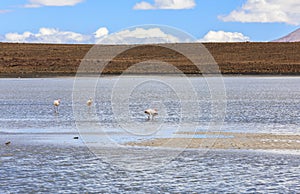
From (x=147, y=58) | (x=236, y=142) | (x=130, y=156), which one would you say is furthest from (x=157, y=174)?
(x=147, y=58)

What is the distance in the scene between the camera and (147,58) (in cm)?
8025

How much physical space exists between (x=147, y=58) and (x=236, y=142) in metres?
64.6

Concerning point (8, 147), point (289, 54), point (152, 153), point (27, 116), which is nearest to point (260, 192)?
point (152, 153)

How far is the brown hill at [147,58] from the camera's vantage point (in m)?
63.2

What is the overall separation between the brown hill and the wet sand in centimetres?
4342

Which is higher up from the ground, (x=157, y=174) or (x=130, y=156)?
(x=130, y=156)

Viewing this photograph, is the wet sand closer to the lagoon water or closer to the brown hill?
the lagoon water

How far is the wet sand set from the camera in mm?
15319

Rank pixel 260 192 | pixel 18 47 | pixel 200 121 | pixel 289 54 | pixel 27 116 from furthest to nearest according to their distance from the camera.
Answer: pixel 18 47, pixel 289 54, pixel 27 116, pixel 200 121, pixel 260 192

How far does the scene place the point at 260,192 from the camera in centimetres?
1095

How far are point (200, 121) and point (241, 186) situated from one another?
9265mm

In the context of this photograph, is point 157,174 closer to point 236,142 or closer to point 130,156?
point 130,156

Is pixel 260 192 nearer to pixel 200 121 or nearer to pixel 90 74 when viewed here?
pixel 200 121

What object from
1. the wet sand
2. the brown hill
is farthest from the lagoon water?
the brown hill
